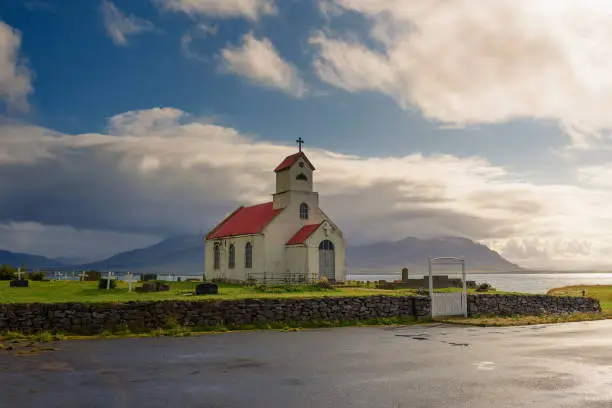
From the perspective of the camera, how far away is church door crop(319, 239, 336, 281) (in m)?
50.9

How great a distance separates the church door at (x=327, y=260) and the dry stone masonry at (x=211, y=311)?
18.0m

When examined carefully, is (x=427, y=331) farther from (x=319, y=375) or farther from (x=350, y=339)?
(x=319, y=375)

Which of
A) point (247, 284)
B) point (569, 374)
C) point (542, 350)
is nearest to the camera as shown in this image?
point (569, 374)

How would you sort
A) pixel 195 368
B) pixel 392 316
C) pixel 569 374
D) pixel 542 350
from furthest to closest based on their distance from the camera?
pixel 392 316
pixel 542 350
pixel 195 368
pixel 569 374

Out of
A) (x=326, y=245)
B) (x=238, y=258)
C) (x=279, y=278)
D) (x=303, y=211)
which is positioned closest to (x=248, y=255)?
(x=238, y=258)

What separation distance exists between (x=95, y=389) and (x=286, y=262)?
126 ft

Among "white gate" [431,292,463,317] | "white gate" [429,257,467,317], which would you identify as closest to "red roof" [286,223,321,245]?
"white gate" [429,257,467,317]

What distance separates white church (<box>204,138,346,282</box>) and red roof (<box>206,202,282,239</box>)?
0.12 m

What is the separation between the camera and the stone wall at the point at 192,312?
24703 mm

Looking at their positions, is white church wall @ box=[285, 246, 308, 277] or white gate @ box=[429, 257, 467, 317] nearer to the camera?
white gate @ box=[429, 257, 467, 317]

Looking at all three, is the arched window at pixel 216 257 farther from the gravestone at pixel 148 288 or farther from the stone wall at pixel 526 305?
the stone wall at pixel 526 305

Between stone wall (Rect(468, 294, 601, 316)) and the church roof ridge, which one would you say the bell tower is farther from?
stone wall (Rect(468, 294, 601, 316))

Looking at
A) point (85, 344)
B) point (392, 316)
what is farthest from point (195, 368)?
point (392, 316)

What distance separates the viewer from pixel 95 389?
44.7 feet
